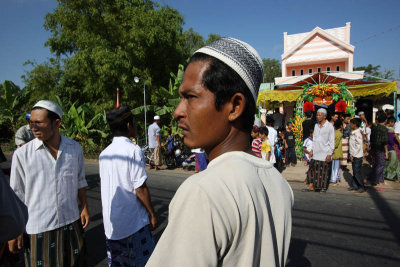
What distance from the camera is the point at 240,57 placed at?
92cm

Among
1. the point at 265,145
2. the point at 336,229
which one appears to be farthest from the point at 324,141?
the point at 336,229

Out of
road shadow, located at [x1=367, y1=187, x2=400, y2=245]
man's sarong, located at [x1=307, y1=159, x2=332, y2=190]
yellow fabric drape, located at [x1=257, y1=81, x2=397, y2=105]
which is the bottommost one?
road shadow, located at [x1=367, y1=187, x2=400, y2=245]

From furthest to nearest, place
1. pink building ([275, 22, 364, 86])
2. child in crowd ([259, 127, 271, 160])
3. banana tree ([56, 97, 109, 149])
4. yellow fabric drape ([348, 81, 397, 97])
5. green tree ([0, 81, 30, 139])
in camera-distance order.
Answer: pink building ([275, 22, 364, 86]) < green tree ([0, 81, 30, 139]) < banana tree ([56, 97, 109, 149]) < yellow fabric drape ([348, 81, 397, 97]) < child in crowd ([259, 127, 271, 160])

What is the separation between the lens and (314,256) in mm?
3566

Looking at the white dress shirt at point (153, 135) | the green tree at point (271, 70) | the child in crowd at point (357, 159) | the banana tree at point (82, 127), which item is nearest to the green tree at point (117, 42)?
the banana tree at point (82, 127)

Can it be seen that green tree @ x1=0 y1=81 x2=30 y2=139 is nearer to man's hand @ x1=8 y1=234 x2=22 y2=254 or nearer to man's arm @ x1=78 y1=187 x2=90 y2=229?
man's arm @ x1=78 y1=187 x2=90 y2=229

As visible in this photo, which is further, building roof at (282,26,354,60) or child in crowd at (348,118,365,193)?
building roof at (282,26,354,60)

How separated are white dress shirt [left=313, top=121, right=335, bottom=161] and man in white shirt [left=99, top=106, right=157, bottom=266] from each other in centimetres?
511

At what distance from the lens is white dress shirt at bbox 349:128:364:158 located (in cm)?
677

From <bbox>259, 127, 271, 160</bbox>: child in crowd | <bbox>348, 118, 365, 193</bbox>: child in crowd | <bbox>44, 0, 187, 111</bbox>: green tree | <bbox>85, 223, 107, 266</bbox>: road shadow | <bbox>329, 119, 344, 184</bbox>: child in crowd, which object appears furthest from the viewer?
<bbox>44, 0, 187, 111</bbox>: green tree

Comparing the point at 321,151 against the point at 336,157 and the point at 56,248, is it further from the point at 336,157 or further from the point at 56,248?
the point at 56,248

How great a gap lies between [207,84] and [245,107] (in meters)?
0.16

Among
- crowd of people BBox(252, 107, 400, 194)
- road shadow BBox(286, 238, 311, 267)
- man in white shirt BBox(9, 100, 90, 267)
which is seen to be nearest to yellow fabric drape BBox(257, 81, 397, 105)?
crowd of people BBox(252, 107, 400, 194)

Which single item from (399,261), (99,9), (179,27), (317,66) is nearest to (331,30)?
(317,66)
